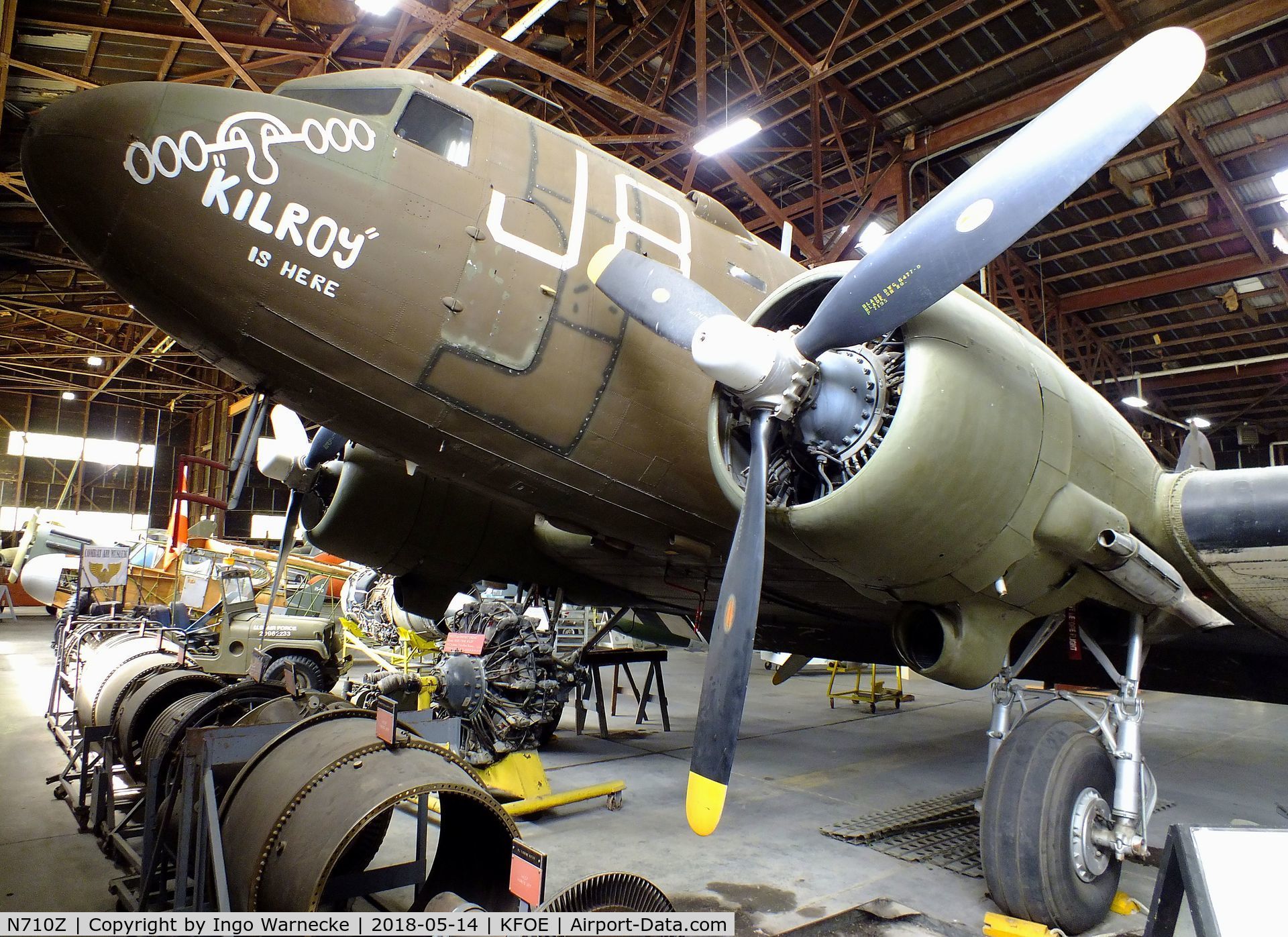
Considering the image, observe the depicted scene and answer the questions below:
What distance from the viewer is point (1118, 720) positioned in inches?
202

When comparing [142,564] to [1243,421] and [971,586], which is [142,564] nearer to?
[971,586]

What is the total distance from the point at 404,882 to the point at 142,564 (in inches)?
737

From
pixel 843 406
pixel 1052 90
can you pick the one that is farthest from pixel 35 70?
pixel 1052 90

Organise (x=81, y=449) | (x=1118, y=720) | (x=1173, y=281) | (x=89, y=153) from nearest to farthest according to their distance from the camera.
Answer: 1. (x=89, y=153)
2. (x=1118, y=720)
3. (x=1173, y=281)
4. (x=81, y=449)

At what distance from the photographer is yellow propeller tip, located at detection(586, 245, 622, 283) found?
15.1ft

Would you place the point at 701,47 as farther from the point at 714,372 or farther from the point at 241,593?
the point at 241,593

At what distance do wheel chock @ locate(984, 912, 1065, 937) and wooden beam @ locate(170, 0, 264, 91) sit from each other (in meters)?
12.3

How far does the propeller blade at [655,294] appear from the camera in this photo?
173 inches

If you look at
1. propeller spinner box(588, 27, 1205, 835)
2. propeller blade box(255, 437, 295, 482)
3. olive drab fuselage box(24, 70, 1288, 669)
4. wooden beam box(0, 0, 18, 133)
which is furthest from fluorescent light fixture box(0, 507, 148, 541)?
propeller spinner box(588, 27, 1205, 835)

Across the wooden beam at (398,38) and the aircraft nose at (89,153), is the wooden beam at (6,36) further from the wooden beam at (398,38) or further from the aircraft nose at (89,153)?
the aircraft nose at (89,153)

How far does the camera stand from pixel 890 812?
6879 millimetres

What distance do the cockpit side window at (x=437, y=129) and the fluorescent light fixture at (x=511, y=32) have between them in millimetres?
4802

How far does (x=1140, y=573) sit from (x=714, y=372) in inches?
119

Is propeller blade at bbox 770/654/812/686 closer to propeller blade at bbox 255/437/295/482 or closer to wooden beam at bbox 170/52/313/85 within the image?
propeller blade at bbox 255/437/295/482
